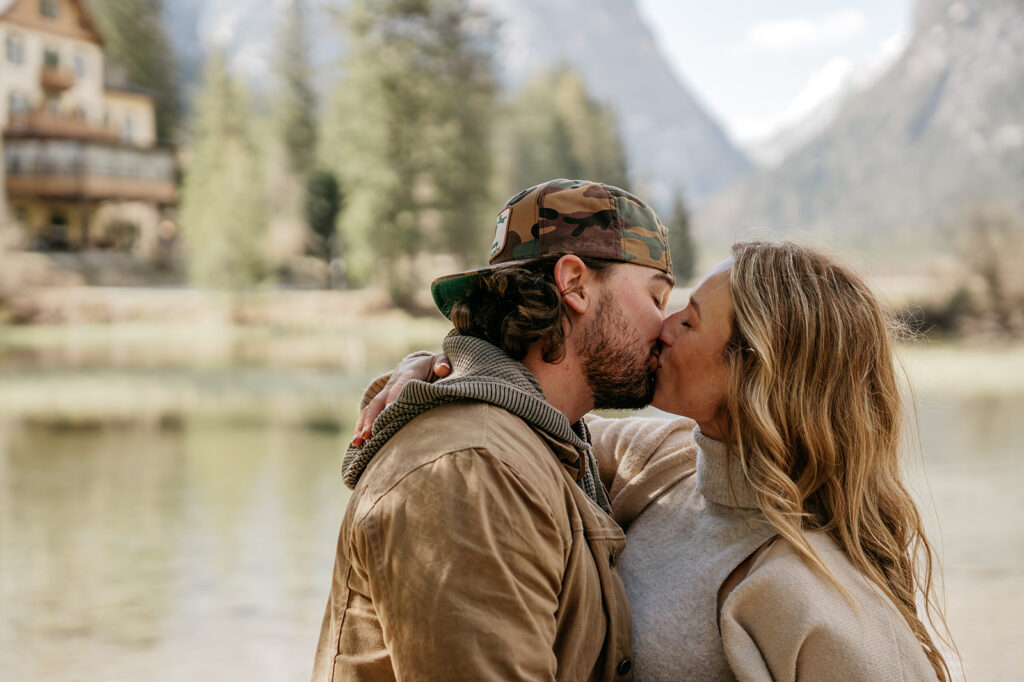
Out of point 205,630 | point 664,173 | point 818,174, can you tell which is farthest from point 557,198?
point 818,174

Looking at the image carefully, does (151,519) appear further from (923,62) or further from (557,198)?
(923,62)

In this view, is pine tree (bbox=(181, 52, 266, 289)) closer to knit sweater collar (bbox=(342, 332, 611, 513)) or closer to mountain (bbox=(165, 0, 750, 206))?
mountain (bbox=(165, 0, 750, 206))

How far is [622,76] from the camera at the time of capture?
22109 mm

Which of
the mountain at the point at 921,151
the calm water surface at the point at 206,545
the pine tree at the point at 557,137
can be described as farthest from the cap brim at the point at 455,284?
the mountain at the point at 921,151

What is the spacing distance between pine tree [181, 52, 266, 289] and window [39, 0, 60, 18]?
238 cm

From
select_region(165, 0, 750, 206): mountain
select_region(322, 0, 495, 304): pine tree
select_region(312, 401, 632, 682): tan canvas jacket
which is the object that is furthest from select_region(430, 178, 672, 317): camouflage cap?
select_region(165, 0, 750, 206): mountain

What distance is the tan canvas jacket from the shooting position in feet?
3.44

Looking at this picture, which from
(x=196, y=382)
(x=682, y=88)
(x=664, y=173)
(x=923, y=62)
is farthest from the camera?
(x=923, y=62)

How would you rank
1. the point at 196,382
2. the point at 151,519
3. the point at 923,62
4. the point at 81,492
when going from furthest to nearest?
the point at 923,62 < the point at 196,382 < the point at 81,492 < the point at 151,519

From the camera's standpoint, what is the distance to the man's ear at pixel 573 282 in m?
1.37

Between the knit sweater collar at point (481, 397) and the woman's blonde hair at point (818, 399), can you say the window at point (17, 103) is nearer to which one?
the knit sweater collar at point (481, 397)

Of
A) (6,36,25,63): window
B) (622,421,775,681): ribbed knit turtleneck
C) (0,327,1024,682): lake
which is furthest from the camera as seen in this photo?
(6,36,25,63): window

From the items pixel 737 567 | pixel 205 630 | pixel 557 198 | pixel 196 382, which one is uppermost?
pixel 557 198

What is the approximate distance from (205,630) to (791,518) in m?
5.86
